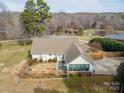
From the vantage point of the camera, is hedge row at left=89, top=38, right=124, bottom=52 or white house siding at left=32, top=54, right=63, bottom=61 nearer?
white house siding at left=32, top=54, right=63, bottom=61

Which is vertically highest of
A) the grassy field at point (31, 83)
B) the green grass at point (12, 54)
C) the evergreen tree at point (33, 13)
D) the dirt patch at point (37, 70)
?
the evergreen tree at point (33, 13)

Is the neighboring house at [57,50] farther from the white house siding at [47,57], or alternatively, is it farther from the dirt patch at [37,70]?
the dirt patch at [37,70]

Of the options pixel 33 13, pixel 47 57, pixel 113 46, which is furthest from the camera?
pixel 33 13

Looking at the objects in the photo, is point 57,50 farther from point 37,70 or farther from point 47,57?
point 37,70

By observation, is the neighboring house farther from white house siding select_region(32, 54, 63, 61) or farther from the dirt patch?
the dirt patch

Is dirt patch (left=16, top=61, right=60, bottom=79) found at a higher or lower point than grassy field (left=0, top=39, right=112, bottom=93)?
higher

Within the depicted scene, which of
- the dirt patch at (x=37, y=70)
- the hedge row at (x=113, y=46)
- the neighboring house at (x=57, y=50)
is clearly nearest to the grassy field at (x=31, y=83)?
the dirt patch at (x=37, y=70)

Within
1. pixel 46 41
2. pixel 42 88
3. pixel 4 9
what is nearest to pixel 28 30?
pixel 46 41

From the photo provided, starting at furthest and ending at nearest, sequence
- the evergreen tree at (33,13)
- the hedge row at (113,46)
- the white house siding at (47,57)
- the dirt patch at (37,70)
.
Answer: the evergreen tree at (33,13) < the hedge row at (113,46) < the white house siding at (47,57) < the dirt patch at (37,70)

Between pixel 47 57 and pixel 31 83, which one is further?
pixel 47 57

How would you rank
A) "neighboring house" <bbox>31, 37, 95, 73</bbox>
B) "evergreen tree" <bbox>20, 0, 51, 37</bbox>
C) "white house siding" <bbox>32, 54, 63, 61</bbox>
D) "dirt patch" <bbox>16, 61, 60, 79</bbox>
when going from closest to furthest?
1. "dirt patch" <bbox>16, 61, 60, 79</bbox>
2. "neighboring house" <bbox>31, 37, 95, 73</bbox>
3. "white house siding" <bbox>32, 54, 63, 61</bbox>
4. "evergreen tree" <bbox>20, 0, 51, 37</bbox>

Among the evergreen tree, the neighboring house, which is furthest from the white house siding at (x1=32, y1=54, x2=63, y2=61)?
the evergreen tree

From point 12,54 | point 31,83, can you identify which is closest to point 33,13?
point 12,54
